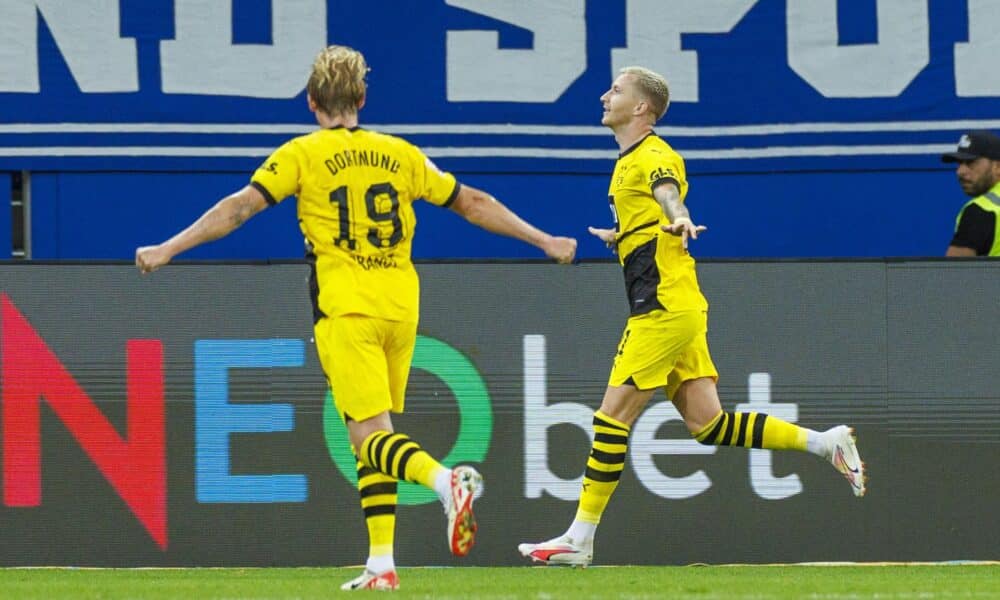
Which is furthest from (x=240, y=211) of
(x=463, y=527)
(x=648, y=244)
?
(x=648, y=244)

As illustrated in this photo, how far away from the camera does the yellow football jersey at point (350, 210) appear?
5750 mm

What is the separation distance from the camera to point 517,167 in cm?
962

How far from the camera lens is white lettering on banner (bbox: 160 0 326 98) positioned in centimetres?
955

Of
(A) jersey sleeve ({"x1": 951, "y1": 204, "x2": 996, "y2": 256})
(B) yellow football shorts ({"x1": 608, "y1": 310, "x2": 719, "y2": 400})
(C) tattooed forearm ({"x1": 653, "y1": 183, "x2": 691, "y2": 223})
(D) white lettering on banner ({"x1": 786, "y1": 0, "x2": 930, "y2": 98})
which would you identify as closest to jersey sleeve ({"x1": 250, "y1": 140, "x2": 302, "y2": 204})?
(C) tattooed forearm ({"x1": 653, "y1": 183, "x2": 691, "y2": 223})

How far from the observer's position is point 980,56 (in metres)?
9.65

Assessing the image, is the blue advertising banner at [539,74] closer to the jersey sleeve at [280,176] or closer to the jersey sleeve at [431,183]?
the jersey sleeve at [431,183]

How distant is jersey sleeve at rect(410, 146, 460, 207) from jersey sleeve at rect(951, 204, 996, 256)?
3559 mm

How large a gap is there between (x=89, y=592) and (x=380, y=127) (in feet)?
12.8

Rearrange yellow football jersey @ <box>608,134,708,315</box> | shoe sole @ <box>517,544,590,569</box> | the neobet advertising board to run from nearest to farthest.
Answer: yellow football jersey @ <box>608,134,708,315</box> → shoe sole @ <box>517,544,590,569</box> → the neobet advertising board

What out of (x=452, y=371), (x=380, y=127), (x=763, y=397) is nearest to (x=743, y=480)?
(x=763, y=397)

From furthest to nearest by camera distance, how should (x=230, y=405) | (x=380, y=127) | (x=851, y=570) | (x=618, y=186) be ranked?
(x=380, y=127), (x=230, y=405), (x=851, y=570), (x=618, y=186)

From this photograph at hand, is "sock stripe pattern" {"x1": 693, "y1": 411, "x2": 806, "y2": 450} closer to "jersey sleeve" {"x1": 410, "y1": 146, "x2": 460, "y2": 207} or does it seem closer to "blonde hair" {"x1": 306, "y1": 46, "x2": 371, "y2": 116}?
"jersey sleeve" {"x1": 410, "y1": 146, "x2": 460, "y2": 207}

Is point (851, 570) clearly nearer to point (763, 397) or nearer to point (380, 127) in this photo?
point (763, 397)

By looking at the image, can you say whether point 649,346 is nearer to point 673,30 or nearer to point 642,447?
point 642,447
